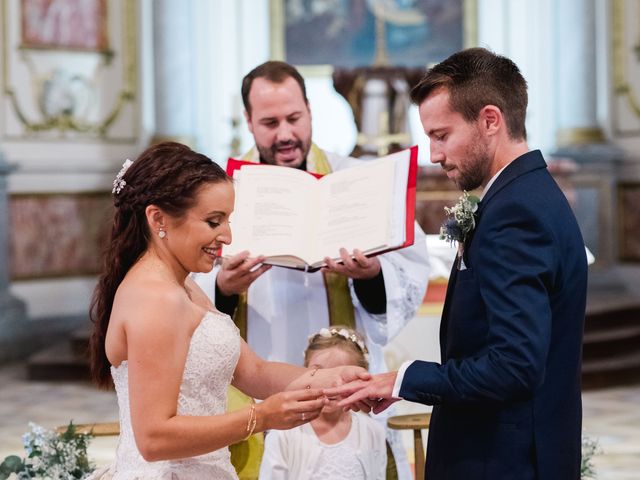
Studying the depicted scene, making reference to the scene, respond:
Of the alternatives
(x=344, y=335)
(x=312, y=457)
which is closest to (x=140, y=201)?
(x=344, y=335)

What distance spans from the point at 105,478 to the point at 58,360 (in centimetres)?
663

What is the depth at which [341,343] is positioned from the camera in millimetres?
3648

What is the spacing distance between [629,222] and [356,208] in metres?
8.29

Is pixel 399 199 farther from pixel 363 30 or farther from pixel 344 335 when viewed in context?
pixel 363 30

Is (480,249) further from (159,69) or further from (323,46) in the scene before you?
(323,46)

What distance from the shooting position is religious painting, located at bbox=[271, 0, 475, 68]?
12.5 m

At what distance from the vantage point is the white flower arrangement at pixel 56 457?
4227mm

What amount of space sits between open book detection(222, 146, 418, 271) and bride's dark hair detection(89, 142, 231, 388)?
0.76 m

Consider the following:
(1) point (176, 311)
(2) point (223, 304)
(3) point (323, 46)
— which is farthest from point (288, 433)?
(3) point (323, 46)

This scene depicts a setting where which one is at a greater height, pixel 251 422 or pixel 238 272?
pixel 238 272

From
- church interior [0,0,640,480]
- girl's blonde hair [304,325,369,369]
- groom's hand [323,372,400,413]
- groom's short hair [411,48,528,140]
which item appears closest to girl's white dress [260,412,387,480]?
girl's blonde hair [304,325,369,369]

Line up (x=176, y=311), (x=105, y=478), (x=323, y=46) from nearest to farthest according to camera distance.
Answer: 1. (x=176, y=311)
2. (x=105, y=478)
3. (x=323, y=46)

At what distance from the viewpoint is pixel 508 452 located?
8.42 feet

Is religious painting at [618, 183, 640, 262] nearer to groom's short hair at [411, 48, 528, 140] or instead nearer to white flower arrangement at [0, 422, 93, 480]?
white flower arrangement at [0, 422, 93, 480]
